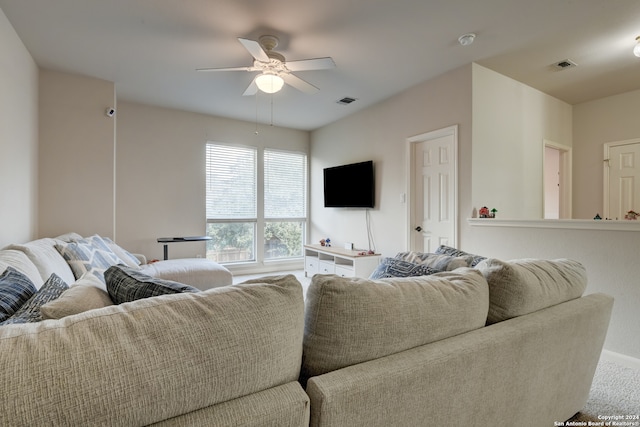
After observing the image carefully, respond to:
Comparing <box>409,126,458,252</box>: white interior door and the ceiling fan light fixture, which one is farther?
<box>409,126,458,252</box>: white interior door

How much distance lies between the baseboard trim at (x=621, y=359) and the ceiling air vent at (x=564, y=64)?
2730mm

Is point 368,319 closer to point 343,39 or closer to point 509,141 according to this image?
point 343,39

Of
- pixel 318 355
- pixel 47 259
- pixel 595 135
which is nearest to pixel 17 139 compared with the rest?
pixel 47 259

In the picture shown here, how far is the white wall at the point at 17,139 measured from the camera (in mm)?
2387

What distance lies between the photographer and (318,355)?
862 millimetres

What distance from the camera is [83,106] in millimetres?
3477

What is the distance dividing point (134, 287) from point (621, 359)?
3358mm

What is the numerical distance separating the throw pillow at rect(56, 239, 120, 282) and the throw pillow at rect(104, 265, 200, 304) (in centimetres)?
140

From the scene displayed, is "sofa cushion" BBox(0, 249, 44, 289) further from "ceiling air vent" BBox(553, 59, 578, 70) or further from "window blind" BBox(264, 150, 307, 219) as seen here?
"ceiling air vent" BBox(553, 59, 578, 70)

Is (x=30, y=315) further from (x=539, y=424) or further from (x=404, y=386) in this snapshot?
(x=539, y=424)

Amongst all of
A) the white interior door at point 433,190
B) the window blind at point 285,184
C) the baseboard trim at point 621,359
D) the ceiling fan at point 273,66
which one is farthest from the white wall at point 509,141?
the window blind at point 285,184

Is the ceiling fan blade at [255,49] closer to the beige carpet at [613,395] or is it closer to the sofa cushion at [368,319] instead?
the sofa cushion at [368,319]

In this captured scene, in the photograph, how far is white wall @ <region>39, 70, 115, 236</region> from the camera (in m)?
3.30

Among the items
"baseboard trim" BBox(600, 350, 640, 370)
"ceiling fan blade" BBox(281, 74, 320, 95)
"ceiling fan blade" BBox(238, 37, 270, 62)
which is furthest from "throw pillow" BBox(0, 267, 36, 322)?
"baseboard trim" BBox(600, 350, 640, 370)
